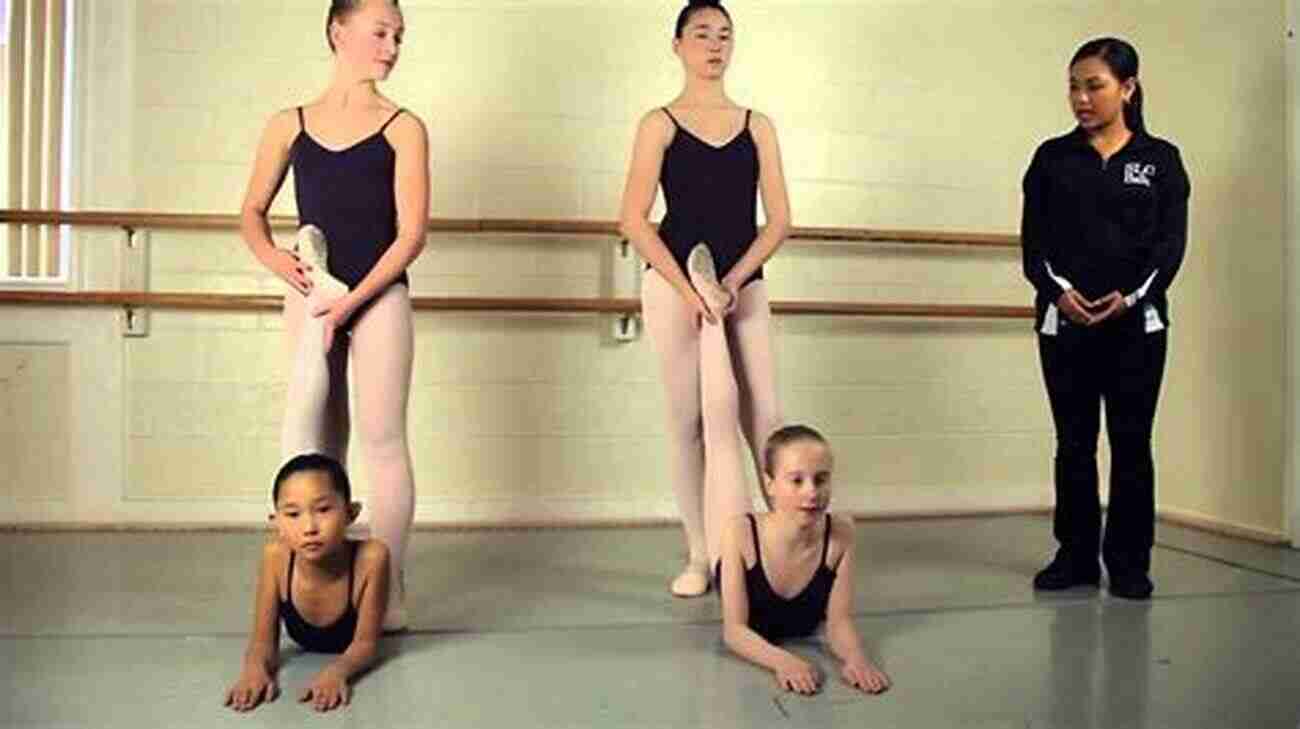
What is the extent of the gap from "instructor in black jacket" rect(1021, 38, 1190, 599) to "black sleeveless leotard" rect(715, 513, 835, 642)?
855mm

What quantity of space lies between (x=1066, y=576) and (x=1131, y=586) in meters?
0.15

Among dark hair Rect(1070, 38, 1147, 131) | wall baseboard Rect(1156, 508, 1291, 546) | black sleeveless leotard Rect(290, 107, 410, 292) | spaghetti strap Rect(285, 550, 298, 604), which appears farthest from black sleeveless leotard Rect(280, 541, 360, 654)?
wall baseboard Rect(1156, 508, 1291, 546)

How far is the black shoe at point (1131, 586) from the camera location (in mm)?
2598

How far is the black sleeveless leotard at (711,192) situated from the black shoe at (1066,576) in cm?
101

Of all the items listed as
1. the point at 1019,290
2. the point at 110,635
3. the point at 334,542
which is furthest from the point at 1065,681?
the point at 1019,290

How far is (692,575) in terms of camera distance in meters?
2.67

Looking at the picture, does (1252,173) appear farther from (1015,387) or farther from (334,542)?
(334,542)

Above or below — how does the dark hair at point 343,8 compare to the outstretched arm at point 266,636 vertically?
above

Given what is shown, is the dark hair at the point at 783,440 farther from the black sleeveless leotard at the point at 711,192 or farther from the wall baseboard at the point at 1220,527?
the wall baseboard at the point at 1220,527

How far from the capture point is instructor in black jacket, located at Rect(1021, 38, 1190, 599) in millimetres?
2523

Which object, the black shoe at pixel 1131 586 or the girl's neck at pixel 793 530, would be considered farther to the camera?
the black shoe at pixel 1131 586

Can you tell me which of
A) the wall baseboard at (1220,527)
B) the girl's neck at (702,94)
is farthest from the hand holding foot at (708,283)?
the wall baseboard at (1220,527)

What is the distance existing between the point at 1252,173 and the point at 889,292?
3.79 ft

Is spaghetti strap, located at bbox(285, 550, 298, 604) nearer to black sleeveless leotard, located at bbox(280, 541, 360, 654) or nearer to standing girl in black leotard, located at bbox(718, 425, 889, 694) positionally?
black sleeveless leotard, located at bbox(280, 541, 360, 654)
